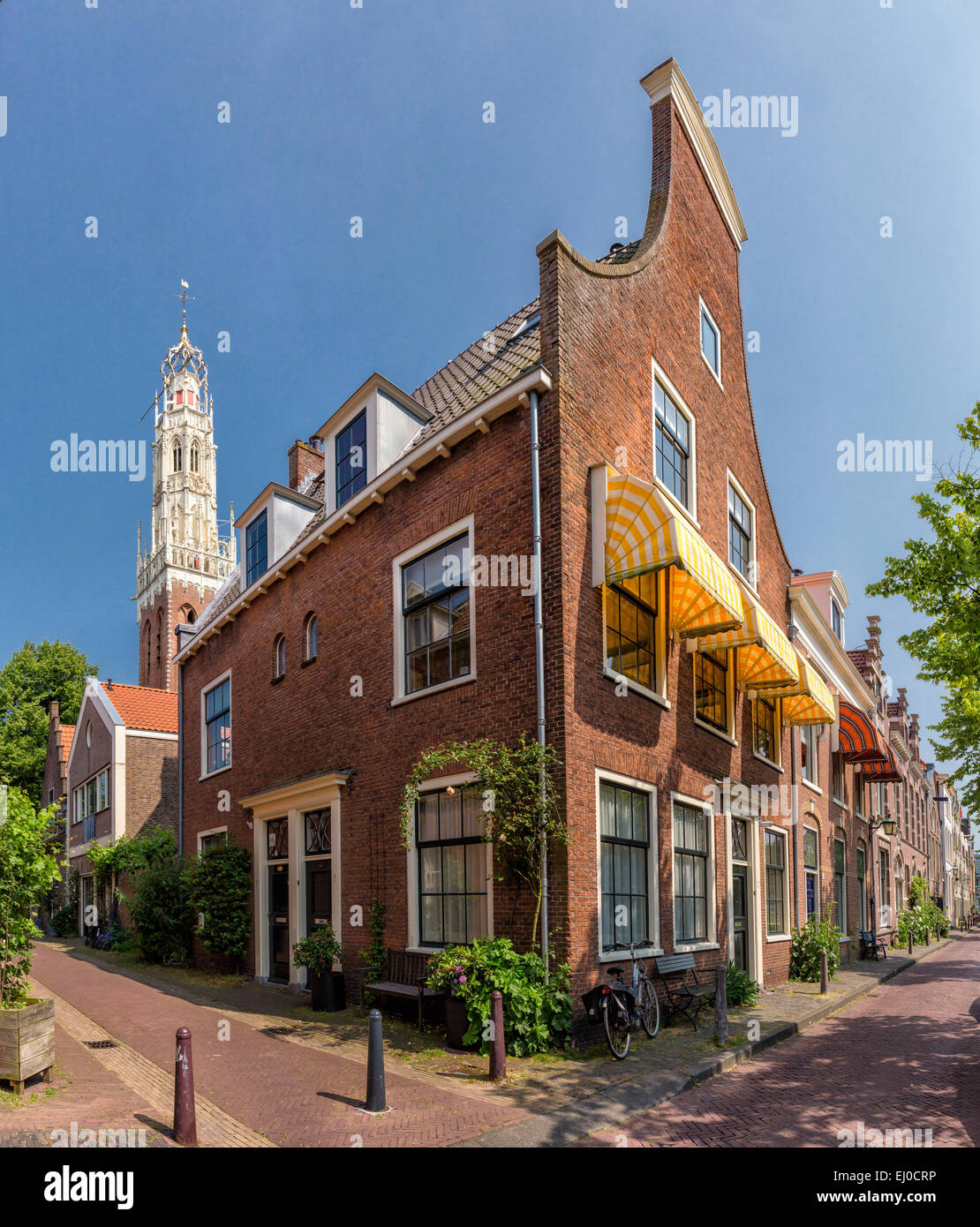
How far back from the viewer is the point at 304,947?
44.2 ft

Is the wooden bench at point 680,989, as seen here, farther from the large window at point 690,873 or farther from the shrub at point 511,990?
the shrub at point 511,990

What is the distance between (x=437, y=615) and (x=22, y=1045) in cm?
700

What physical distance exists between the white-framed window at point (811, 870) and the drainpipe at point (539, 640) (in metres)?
12.7

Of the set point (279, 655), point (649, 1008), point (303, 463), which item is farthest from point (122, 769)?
point (649, 1008)

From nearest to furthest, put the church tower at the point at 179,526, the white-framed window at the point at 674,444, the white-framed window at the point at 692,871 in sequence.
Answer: the white-framed window at the point at 692,871 → the white-framed window at the point at 674,444 → the church tower at the point at 179,526

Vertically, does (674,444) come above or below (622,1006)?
above

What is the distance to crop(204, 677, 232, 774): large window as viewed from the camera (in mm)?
19859

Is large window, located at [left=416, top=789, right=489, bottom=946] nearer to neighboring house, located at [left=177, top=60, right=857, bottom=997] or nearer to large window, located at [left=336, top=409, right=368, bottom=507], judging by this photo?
neighboring house, located at [left=177, top=60, right=857, bottom=997]

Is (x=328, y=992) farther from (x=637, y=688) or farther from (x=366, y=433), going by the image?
(x=366, y=433)

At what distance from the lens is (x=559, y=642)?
1062 cm

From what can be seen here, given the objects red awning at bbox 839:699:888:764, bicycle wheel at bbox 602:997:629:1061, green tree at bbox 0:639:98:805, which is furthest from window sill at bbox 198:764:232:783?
green tree at bbox 0:639:98:805

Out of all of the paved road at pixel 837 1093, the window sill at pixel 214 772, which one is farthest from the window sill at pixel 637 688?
the window sill at pixel 214 772

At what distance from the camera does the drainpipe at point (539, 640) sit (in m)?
10.2
